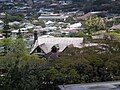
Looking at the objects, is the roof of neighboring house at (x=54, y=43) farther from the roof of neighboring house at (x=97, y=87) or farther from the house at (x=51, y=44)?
the roof of neighboring house at (x=97, y=87)

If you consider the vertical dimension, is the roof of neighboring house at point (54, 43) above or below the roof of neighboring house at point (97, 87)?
below

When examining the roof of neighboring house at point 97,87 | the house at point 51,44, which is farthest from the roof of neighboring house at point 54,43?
the roof of neighboring house at point 97,87

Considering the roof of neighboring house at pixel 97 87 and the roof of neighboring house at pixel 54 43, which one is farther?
the roof of neighboring house at pixel 54 43

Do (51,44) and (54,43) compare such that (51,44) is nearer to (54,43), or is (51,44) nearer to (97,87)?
(54,43)

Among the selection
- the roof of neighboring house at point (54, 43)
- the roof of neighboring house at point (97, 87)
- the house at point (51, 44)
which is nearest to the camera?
the roof of neighboring house at point (97, 87)

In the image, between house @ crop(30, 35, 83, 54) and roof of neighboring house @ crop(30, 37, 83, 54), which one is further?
roof of neighboring house @ crop(30, 37, 83, 54)

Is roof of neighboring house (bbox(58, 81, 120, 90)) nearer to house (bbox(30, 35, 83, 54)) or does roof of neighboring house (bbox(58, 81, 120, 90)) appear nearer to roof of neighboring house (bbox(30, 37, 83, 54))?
house (bbox(30, 35, 83, 54))

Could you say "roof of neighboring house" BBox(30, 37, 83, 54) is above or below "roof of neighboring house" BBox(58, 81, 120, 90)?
below

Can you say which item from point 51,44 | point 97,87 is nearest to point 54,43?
point 51,44

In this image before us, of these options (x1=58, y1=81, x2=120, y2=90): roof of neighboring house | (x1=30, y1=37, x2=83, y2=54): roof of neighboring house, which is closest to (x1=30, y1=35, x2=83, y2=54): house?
(x1=30, y1=37, x2=83, y2=54): roof of neighboring house

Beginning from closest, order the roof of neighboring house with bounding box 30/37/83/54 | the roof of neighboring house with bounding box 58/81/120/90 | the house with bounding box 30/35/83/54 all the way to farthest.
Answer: the roof of neighboring house with bounding box 58/81/120/90
the house with bounding box 30/35/83/54
the roof of neighboring house with bounding box 30/37/83/54

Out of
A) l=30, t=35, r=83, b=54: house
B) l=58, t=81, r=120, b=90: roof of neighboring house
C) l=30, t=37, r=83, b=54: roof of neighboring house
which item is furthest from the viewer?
l=30, t=37, r=83, b=54: roof of neighboring house

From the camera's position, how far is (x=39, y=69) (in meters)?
12.1

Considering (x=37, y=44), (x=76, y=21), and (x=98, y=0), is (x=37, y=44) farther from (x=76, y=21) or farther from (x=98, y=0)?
(x=98, y=0)
